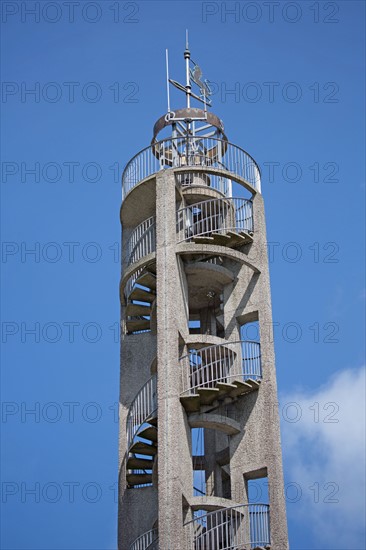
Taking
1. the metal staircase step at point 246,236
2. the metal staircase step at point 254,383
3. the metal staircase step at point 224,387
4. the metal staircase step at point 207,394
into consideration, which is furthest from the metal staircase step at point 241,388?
the metal staircase step at point 246,236

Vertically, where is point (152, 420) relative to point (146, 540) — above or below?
above

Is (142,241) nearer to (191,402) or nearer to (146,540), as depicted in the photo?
(191,402)

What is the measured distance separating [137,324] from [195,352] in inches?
184

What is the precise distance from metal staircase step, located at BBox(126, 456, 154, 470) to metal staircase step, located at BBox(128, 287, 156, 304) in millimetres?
5889

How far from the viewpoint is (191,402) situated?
1603 inches

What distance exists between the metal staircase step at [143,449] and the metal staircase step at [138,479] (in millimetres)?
957

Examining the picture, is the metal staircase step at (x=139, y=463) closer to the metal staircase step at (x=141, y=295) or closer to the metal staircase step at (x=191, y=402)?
the metal staircase step at (x=191, y=402)

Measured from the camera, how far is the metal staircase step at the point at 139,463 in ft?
141

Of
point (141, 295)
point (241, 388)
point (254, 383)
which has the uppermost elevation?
point (141, 295)

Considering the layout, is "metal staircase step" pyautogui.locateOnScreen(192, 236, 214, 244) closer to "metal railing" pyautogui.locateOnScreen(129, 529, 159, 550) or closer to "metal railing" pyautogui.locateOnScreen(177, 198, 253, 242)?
"metal railing" pyautogui.locateOnScreen(177, 198, 253, 242)

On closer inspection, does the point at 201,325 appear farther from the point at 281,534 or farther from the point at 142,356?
the point at 281,534

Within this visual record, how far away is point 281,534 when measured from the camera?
39.2 meters

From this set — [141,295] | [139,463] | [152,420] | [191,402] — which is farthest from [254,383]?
[141,295]

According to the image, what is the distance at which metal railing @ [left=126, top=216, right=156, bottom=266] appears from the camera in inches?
1761
